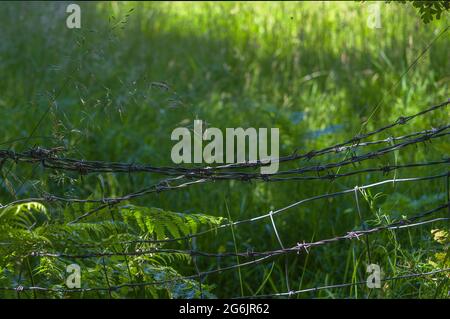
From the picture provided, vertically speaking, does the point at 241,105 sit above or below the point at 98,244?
above

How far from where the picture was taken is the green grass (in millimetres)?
3434

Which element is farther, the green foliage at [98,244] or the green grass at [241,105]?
the green grass at [241,105]

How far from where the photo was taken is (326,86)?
6.27 m

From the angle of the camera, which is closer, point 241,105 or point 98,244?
point 98,244

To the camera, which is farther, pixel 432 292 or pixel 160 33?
pixel 160 33

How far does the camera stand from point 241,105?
6066 millimetres

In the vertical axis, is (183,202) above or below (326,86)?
below

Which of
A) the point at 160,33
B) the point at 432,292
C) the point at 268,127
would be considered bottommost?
the point at 432,292

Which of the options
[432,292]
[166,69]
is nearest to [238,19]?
[166,69]

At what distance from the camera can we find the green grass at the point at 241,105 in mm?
3434

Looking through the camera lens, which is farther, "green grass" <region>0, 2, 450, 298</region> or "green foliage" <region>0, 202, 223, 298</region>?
"green grass" <region>0, 2, 450, 298</region>
